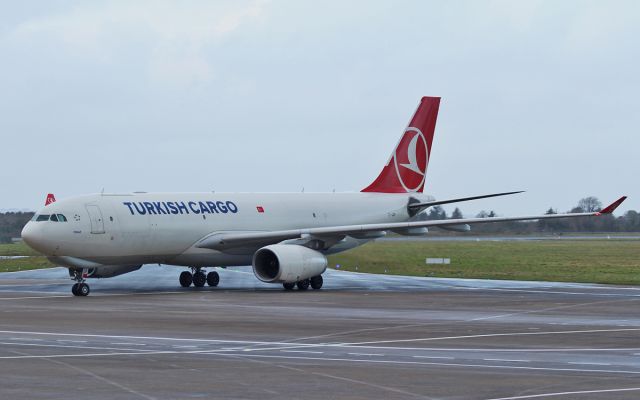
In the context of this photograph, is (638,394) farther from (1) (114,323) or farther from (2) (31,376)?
(1) (114,323)

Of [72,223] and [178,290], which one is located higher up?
[72,223]

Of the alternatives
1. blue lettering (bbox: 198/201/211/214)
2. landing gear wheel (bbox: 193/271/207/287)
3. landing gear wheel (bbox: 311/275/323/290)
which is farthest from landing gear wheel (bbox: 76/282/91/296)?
landing gear wheel (bbox: 311/275/323/290)

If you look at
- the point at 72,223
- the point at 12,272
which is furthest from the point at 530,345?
the point at 12,272

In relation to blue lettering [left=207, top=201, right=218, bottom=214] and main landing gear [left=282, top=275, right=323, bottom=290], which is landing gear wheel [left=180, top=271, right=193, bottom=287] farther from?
main landing gear [left=282, top=275, right=323, bottom=290]

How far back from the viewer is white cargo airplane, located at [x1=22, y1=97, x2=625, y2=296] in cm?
3753

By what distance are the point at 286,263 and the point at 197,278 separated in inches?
229

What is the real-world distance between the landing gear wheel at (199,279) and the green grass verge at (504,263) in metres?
11.7

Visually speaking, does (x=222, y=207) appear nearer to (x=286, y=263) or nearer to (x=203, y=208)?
(x=203, y=208)

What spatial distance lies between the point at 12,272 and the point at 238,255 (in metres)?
18.9

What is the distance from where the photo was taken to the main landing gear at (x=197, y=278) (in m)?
43.0

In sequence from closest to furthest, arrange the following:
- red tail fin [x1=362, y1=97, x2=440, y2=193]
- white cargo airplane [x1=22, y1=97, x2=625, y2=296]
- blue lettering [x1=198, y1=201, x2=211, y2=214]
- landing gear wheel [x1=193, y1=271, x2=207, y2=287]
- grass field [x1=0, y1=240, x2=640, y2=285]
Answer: white cargo airplane [x1=22, y1=97, x2=625, y2=296]
blue lettering [x1=198, y1=201, x2=211, y2=214]
landing gear wheel [x1=193, y1=271, x2=207, y2=287]
grass field [x1=0, y1=240, x2=640, y2=285]
red tail fin [x1=362, y1=97, x2=440, y2=193]

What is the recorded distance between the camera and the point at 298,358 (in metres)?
18.6

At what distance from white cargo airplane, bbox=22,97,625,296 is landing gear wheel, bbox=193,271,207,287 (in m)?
0.04

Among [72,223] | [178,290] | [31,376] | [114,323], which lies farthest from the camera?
[178,290]
